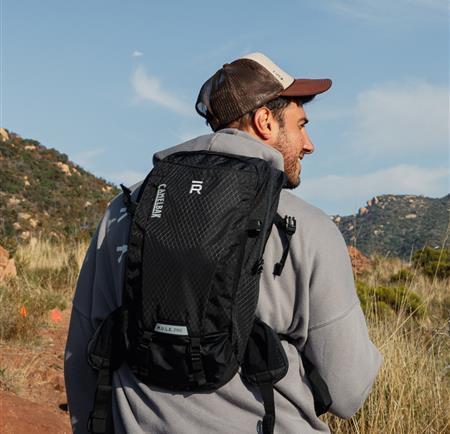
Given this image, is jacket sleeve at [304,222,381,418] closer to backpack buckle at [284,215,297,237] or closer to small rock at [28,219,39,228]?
backpack buckle at [284,215,297,237]

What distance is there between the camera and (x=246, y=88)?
2211mm

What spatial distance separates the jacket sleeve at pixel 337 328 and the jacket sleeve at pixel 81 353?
70cm

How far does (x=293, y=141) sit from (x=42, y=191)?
114 ft

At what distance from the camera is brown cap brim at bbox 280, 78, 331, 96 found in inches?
89.3

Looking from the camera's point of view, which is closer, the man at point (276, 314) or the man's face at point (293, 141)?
the man at point (276, 314)

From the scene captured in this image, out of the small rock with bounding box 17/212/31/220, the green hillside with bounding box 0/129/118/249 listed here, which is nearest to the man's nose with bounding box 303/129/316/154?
the green hillside with bounding box 0/129/118/249

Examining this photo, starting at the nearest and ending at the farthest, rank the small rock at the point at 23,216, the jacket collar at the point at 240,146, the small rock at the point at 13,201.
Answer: the jacket collar at the point at 240,146 → the small rock at the point at 23,216 → the small rock at the point at 13,201

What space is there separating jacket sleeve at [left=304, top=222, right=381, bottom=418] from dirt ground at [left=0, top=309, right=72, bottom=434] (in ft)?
10.1

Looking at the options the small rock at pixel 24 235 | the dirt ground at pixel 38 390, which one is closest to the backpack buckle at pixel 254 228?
the dirt ground at pixel 38 390

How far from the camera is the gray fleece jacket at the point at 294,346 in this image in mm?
1896

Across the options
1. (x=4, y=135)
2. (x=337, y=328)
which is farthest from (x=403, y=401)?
(x=4, y=135)

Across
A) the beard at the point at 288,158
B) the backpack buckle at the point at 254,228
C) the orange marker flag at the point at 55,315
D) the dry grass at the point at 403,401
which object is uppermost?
the beard at the point at 288,158

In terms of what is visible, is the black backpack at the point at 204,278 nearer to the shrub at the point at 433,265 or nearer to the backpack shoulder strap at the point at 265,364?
the backpack shoulder strap at the point at 265,364

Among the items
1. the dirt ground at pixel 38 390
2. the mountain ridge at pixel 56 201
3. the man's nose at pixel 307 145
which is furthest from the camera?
the mountain ridge at pixel 56 201
